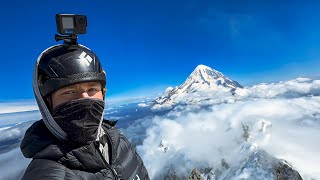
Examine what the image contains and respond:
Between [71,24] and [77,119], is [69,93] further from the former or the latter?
[71,24]

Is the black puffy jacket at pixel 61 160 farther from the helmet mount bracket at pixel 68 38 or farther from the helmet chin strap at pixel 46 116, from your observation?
the helmet mount bracket at pixel 68 38

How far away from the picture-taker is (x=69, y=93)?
153 inches

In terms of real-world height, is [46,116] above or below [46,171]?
above

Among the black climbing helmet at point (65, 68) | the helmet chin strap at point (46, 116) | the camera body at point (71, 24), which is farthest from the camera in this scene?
the camera body at point (71, 24)

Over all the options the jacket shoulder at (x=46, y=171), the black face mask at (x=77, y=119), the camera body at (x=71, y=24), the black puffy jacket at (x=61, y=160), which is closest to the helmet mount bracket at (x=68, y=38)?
the camera body at (x=71, y=24)

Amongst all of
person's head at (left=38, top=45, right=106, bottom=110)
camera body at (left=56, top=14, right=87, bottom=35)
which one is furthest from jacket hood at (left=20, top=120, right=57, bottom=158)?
camera body at (left=56, top=14, right=87, bottom=35)

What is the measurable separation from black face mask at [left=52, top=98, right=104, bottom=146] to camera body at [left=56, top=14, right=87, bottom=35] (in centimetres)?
91

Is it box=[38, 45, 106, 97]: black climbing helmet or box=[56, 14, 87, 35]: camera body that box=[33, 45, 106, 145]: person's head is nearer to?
box=[38, 45, 106, 97]: black climbing helmet

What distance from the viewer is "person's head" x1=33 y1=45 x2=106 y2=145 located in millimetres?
3746

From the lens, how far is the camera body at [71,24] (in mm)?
4012

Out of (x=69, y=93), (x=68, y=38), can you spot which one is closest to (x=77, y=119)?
(x=69, y=93)

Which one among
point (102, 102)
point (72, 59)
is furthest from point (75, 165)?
point (72, 59)

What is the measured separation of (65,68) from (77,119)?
0.64m

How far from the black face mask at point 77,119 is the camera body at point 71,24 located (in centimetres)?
91
